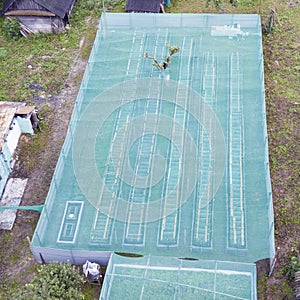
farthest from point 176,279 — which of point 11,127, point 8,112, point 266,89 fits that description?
point 266,89

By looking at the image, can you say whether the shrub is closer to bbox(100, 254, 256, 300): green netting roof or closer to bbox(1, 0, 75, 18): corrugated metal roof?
bbox(100, 254, 256, 300): green netting roof

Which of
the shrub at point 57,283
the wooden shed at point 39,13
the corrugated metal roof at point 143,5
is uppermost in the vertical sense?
the corrugated metal roof at point 143,5

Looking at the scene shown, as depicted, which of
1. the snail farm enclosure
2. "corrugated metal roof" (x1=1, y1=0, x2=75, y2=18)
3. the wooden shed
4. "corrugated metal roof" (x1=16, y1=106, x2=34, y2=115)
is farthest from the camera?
the wooden shed

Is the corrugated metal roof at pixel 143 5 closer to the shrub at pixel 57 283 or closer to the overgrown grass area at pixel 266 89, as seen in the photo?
the overgrown grass area at pixel 266 89

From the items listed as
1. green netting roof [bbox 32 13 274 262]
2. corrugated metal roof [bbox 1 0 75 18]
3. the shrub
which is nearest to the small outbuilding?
green netting roof [bbox 32 13 274 262]

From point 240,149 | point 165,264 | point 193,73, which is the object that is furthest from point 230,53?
point 165,264

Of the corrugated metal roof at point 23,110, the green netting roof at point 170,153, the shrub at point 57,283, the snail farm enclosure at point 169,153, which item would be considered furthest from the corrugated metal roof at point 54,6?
the shrub at point 57,283

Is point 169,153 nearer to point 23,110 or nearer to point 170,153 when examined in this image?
point 170,153

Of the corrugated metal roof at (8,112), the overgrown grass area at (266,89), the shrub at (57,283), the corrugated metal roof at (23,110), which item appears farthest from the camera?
the corrugated metal roof at (23,110)
